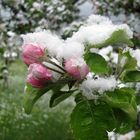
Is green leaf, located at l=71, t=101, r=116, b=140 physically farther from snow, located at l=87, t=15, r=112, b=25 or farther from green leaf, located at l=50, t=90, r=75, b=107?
snow, located at l=87, t=15, r=112, b=25

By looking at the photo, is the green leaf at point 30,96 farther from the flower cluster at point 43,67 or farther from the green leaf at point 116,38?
the green leaf at point 116,38

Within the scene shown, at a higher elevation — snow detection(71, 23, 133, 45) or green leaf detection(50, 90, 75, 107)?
snow detection(71, 23, 133, 45)

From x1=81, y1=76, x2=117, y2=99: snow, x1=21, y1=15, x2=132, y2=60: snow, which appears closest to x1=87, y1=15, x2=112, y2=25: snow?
x1=21, y1=15, x2=132, y2=60: snow

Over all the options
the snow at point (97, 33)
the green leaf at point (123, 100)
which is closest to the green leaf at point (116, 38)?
the snow at point (97, 33)

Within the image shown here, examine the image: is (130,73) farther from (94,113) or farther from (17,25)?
(17,25)

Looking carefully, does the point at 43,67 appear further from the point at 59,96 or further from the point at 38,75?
the point at 59,96

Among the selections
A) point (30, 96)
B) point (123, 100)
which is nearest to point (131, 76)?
point (123, 100)
